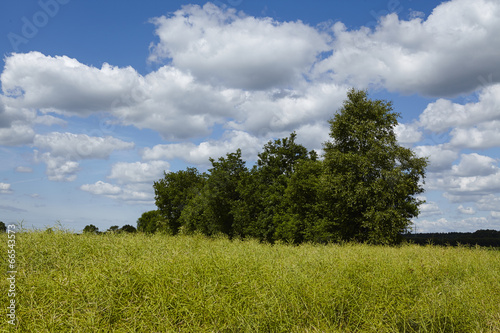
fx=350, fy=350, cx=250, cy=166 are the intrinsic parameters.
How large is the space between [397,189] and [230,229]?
94.7 ft

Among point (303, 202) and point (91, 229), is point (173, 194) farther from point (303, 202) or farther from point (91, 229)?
point (91, 229)

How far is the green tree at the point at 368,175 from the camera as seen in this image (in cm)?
2747

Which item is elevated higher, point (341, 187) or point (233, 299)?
point (341, 187)

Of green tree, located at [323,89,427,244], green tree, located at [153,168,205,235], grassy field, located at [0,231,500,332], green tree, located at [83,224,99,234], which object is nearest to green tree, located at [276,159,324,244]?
green tree, located at [323,89,427,244]

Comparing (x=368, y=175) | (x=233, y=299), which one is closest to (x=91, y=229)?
(x=233, y=299)

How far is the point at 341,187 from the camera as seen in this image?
28.3 meters

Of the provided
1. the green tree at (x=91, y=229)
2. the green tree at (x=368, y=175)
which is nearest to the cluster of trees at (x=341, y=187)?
the green tree at (x=368, y=175)

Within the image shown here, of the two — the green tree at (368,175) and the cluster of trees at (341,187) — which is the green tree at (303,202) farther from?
the green tree at (368,175)

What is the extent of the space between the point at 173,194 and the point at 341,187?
44.9m

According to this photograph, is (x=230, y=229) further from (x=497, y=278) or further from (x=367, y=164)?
(x=497, y=278)

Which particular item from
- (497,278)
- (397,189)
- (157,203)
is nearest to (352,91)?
(397,189)

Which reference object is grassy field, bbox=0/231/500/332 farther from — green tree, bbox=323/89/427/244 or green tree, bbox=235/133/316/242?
green tree, bbox=235/133/316/242

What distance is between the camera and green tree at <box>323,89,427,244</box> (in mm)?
27469

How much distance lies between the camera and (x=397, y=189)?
27.5m
